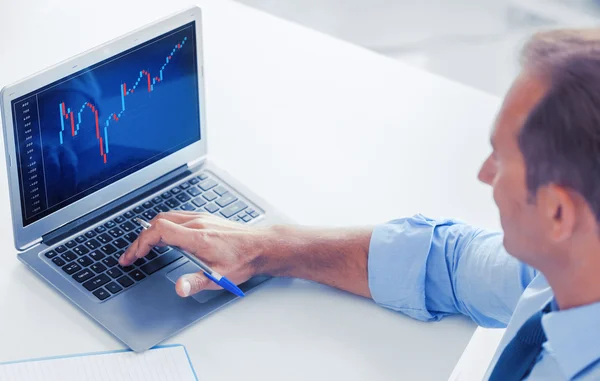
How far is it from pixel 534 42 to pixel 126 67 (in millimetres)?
602

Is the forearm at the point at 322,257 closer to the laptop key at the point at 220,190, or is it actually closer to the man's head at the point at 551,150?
the laptop key at the point at 220,190

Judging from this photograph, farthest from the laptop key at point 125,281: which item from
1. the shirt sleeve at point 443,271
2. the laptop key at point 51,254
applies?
the shirt sleeve at point 443,271

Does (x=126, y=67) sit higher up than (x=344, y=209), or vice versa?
(x=126, y=67)

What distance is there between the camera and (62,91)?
1196 millimetres

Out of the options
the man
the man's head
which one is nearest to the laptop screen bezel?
the man

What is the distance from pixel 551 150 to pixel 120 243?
2.18 ft

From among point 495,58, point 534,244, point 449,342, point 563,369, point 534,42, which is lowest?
point 495,58

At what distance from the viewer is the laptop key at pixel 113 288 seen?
1.21 metres

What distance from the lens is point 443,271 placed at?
Result: 126cm

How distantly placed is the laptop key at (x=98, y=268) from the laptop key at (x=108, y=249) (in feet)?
0.08

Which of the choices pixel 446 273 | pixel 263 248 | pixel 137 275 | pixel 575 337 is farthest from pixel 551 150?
pixel 137 275

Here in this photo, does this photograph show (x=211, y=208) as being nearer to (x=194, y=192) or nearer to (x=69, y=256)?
(x=194, y=192)

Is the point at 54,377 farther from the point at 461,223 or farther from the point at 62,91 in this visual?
the point at 461,223

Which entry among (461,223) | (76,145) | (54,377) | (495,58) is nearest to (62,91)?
(76,145)
